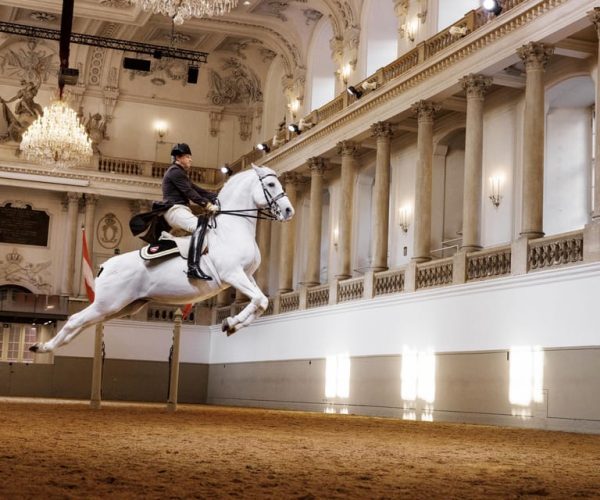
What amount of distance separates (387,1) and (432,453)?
21584 mm

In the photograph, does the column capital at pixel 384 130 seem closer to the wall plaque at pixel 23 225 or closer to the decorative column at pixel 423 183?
the decorative column at pixel 423 183

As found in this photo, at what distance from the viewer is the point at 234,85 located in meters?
38.7

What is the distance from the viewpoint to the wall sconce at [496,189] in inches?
891

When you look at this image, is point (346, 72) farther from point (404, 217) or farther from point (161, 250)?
point (161, 250)

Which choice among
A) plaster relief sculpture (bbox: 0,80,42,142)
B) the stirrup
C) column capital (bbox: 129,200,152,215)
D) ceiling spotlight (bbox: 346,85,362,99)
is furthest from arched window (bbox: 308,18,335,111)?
the stirrup

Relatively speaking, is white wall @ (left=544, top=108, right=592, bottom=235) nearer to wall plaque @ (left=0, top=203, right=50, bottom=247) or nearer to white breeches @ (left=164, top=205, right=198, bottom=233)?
white breeches @ (left=164, top=205, right=198, bottom=233)

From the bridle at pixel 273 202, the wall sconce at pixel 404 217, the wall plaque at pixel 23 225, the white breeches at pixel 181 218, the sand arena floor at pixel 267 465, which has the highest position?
the wall plaque at pixel 23 225

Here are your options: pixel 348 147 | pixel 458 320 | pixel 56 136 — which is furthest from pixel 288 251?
pixel 458 320

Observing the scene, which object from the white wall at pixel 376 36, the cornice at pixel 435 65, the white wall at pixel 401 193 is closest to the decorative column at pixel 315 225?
the cornice at pixel 435 65

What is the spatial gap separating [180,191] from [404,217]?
1665cm

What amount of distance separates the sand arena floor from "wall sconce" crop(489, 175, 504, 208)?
518 inches

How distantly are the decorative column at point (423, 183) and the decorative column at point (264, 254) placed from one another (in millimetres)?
10164

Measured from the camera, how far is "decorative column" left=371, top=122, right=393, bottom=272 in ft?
81.0

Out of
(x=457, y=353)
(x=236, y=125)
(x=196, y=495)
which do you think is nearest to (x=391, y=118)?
(x=457, y=353)
